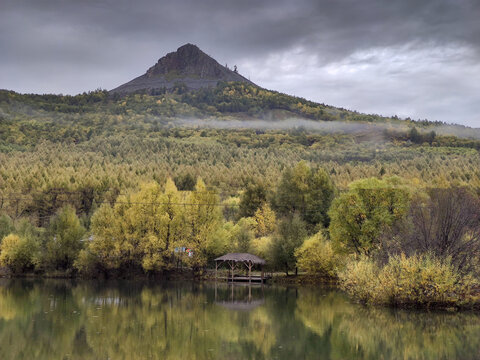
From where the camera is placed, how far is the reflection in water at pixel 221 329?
1806 centimetres

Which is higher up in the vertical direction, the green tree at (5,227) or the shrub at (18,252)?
the green tree at (5,227)

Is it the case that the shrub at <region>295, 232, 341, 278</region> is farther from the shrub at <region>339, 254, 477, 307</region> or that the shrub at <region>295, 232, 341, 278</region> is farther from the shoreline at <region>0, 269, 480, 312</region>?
the shrub at <region>339, 254, 477, 307</region>

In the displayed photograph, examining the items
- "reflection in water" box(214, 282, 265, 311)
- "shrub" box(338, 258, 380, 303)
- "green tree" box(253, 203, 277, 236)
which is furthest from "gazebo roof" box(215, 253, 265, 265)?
"shrub" box(338, 258, 380, 303)

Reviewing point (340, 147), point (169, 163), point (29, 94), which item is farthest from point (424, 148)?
point (29, 94)

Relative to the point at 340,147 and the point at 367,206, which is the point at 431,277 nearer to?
the point at 367,206

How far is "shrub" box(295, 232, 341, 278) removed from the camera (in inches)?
1753

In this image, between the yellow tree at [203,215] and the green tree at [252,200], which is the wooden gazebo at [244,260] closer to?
the yellow tree at [203,215]

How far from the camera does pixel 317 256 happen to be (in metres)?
44.6

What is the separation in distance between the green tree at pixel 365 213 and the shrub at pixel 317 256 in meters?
1.82

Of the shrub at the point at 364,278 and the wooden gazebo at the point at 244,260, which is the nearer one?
the shrub at the point at 364,278

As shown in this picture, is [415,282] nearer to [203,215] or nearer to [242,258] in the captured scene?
[242,258]

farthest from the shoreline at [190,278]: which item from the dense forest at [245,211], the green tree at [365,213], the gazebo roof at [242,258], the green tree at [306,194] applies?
the green tree at [306,194]

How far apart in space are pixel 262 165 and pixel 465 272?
79.9m

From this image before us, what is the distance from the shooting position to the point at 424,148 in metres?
136
